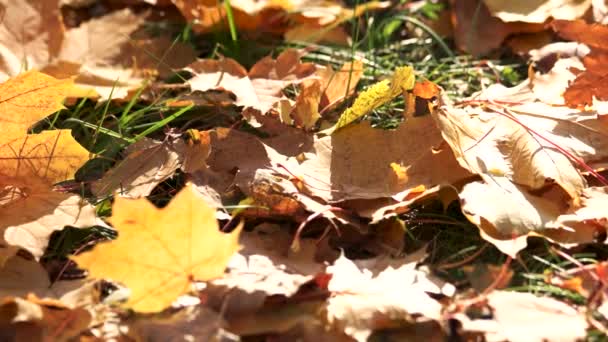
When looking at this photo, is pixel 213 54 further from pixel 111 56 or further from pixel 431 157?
pixel 431 157

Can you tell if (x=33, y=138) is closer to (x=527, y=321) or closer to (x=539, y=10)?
(x=527, y=321)

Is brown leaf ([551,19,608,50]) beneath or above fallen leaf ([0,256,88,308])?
above

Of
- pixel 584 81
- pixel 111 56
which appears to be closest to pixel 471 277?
pixel 584 81

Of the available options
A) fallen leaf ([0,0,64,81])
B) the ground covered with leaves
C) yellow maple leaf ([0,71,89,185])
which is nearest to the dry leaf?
the ground covered with leaves

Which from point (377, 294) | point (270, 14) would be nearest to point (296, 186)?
point (377, 294)

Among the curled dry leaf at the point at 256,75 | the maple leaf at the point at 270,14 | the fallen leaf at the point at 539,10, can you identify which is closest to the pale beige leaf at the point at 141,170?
the curled dry leaf at the point at 256,75

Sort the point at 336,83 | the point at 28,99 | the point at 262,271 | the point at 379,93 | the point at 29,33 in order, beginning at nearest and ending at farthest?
the point at 262,271
the point at 28,99
the point at 379,93
the point at 336,83
the point at 29,33

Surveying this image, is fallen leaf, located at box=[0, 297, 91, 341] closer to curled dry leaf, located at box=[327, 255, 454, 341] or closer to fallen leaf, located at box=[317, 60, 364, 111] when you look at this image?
curled dry leaf, located at box=[327, 255, 454, 341]
